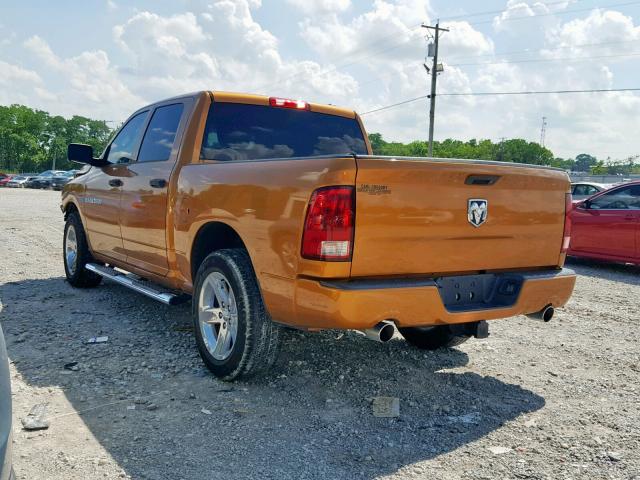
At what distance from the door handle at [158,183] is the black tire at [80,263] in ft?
7.17

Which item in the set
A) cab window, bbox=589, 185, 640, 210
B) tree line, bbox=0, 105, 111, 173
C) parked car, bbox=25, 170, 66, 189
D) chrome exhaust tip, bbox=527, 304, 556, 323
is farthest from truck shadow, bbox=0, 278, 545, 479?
tree line, bbox=0, 105, 111, 173

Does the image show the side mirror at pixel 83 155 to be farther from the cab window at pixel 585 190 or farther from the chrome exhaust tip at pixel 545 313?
the cab window at pixel 585 190

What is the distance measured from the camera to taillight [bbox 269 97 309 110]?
496 centimetres

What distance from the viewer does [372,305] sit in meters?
3.09

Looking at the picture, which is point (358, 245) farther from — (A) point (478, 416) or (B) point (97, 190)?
(B) point (97, 190)

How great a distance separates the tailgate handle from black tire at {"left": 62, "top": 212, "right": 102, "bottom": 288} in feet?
15.3

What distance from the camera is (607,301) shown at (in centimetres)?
694

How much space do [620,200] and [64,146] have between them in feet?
372

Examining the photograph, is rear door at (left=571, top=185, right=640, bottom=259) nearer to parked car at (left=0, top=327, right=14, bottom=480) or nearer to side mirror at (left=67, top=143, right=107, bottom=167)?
side mirror at (left=67, top=143, right=107, bottom=167)

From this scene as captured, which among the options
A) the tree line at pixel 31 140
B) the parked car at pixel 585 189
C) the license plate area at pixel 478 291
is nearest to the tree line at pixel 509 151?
the tree line at pixel 31 140

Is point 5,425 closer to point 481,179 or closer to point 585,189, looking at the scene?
point 481,179

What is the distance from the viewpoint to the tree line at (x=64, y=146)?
324 feet

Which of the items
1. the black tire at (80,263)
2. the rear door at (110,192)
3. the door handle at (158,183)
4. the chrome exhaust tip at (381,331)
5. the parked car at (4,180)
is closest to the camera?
the chrome exhaust tip at (381,331)

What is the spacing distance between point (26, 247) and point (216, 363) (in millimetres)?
7792
